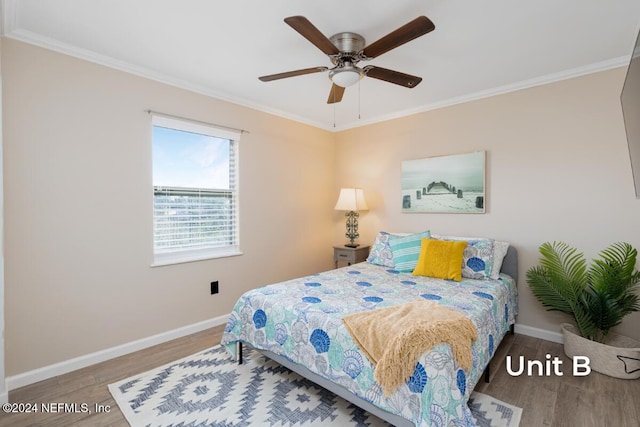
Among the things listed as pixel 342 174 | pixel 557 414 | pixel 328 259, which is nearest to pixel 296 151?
pixel 342 174

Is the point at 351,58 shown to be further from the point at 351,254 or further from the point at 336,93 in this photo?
the point at 351,254

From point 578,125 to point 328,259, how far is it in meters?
3.27

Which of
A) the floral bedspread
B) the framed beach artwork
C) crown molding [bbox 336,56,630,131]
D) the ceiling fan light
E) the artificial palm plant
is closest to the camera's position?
the floral bedspread

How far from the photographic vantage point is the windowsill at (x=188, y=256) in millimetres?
2957

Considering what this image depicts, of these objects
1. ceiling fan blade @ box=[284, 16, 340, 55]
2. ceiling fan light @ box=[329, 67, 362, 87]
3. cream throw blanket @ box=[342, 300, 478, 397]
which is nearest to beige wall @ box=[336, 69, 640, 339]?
cream throw blanket @ box=[342, 300, 478, 397]

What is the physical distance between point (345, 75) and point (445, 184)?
6.55ft

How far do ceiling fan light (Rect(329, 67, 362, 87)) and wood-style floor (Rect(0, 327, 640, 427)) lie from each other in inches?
92.8

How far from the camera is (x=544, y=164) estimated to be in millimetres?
2963

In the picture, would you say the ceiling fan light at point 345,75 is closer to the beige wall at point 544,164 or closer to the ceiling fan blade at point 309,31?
the ceiling fan blade at point 309,31

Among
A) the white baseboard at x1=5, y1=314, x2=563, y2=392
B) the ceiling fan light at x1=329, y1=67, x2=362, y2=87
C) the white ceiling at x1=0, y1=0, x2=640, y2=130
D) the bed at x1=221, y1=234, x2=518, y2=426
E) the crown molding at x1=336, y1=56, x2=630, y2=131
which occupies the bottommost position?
the white baseboard at x1=5, y1=314, x2=563, y2=392

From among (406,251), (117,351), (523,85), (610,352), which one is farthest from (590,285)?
(117,351)

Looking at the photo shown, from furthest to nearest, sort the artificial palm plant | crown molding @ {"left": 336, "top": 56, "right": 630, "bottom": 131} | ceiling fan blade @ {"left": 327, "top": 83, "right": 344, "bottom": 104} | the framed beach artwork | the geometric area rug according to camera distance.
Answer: the framed beach artwork
crown molding @ {"left": 336, "top": 56, "right": 630, "bottom": 131}
ceiling fan blade @ {"left": 327, "top": 83, "right": 344, "bottom": 104}
the artificial palm plant
the geometric area rug

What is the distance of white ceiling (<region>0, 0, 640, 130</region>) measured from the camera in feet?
6.30

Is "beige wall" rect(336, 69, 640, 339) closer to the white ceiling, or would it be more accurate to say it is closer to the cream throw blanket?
the white ceiling
